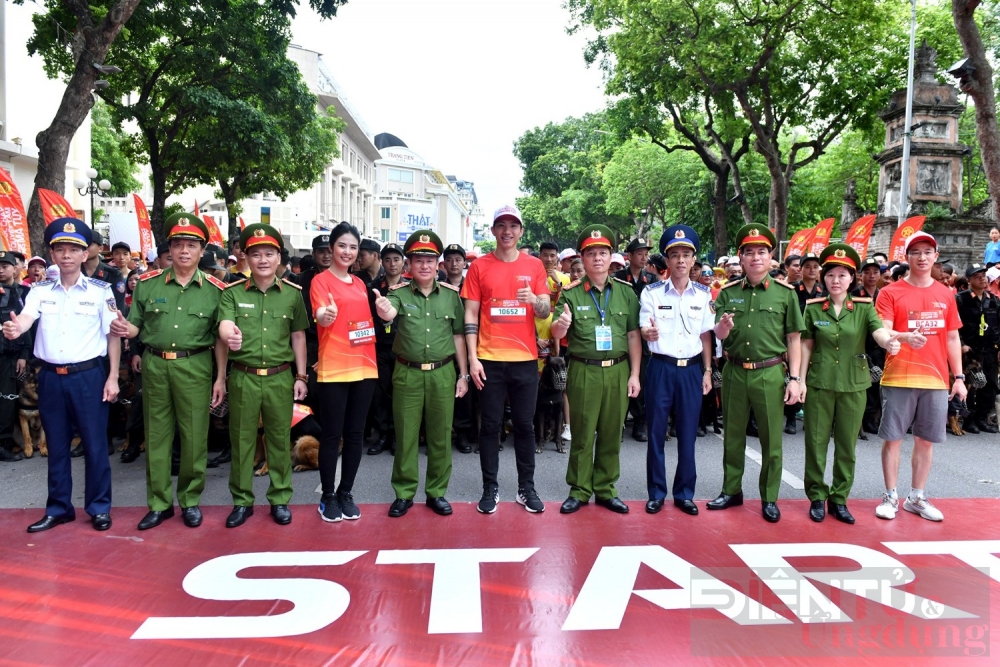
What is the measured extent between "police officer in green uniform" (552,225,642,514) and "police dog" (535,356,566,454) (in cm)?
164

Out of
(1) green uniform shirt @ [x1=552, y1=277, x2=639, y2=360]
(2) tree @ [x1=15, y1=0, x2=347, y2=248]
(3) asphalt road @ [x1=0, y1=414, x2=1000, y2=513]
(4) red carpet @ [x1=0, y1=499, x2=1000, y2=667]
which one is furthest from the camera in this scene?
(2) tree @ [x1=15, y1=0, x2=347, y2=248]

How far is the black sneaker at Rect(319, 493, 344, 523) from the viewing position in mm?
4840

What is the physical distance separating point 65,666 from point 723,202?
894 inches

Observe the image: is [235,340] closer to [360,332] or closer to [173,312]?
[173,312]

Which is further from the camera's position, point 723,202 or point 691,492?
point 723,202

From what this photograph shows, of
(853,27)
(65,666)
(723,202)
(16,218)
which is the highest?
(853,27)

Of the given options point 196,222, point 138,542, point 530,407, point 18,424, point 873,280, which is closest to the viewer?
point 138,542

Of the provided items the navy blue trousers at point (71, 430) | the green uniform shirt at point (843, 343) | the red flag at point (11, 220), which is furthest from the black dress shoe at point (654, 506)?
the red flag at point (11, 220)

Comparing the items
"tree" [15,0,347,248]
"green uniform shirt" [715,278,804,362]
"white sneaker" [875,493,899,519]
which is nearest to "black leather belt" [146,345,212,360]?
"green uniform shirt" [715,278,804,362]

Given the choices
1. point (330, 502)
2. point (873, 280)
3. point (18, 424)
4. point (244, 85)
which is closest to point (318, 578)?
point (330, 502)

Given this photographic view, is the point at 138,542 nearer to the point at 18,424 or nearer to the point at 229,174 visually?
the point at 18,424

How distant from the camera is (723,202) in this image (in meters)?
23.1

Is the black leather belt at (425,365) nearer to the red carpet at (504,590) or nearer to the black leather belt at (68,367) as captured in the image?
the red carpet at (504,590)

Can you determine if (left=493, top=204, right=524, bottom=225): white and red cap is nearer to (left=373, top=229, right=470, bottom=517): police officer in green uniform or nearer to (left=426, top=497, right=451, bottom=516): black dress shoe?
(left=373, top=229, right=470, bottom=517): police officer in green uniform
